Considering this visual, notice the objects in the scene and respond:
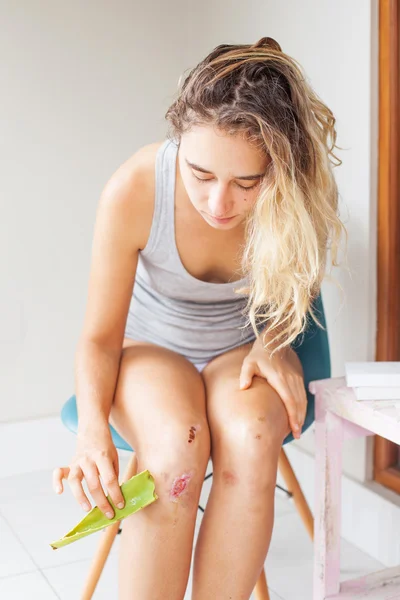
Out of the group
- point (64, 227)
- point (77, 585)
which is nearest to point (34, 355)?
point (64, 227)

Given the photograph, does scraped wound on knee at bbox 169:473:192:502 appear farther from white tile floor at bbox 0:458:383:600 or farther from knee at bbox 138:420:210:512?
white tile floor at bbox 0:458:383:600

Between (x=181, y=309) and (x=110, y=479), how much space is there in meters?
0.49

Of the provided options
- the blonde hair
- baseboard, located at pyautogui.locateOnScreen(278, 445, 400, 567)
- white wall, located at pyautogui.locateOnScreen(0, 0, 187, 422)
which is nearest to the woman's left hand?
the blonde hair

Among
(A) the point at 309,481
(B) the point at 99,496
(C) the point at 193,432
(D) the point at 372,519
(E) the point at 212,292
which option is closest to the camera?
(B) the point at 99,496

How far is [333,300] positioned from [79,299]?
80cm

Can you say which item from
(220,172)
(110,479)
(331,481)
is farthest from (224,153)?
(331,481)

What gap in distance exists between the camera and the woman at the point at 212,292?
111cm

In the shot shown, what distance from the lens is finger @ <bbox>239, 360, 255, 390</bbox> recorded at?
1.25 m

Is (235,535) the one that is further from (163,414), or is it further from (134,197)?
(134,197)

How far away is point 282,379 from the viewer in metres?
1.28

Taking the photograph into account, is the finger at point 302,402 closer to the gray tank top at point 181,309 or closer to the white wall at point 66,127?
the gray tank top at point 181,309

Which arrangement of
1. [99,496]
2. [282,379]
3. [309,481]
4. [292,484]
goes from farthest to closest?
[309,481]
[292,484]
[282,379]
[99,496]

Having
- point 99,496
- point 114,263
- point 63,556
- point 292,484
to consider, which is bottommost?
point 63,556

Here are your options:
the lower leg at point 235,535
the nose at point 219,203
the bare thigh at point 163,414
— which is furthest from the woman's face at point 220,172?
the lower leg at point 235,535
